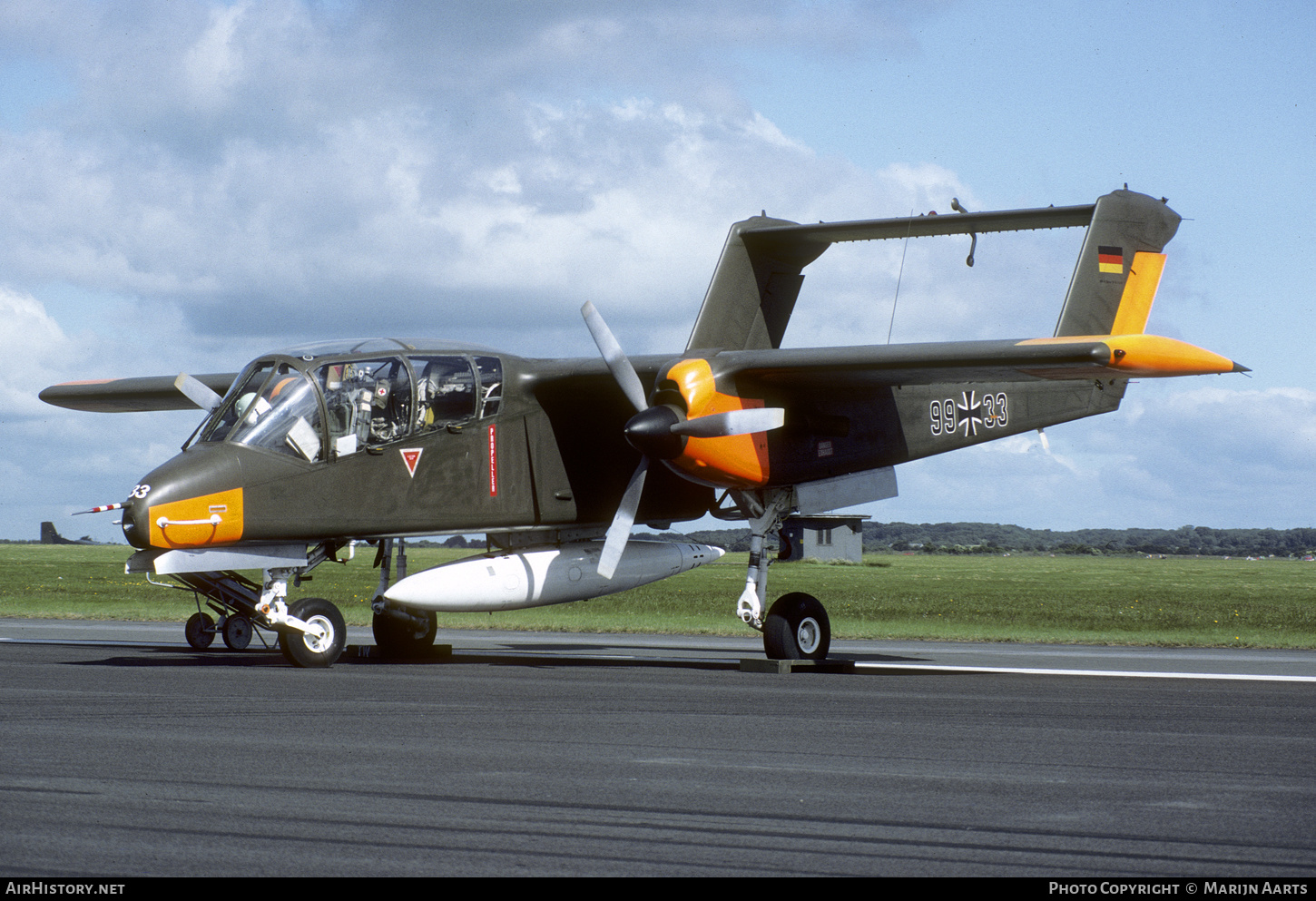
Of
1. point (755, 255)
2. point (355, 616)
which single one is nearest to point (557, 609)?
point (355, 616)

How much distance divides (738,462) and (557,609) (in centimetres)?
2708

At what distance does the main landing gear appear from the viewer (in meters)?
19.6

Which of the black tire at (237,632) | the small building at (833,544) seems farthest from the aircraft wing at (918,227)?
the small building at (833,544)

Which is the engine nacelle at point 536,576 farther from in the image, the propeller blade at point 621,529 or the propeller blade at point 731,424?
the propeller blade at point 731,424

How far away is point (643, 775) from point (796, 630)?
11.2 meters

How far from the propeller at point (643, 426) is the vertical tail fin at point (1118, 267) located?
6786 millimetres

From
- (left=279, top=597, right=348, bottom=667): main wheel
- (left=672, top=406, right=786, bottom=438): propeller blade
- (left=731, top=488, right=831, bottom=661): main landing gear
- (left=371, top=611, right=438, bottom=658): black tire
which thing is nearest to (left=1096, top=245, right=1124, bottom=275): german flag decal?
(left=731, top=488, right=831, bottom=661): main landing gear

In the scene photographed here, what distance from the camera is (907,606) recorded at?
4881 cm

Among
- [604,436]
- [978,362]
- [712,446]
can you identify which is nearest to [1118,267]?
[978,362]

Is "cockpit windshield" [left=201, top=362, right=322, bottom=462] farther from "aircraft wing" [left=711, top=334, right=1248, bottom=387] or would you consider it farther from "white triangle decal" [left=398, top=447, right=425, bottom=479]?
"aircraft wing" [left=711, top=334, right=1248, bottom=387]

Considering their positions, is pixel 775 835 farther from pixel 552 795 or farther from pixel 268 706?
pixel 268 706

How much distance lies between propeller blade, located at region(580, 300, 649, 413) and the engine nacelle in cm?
271

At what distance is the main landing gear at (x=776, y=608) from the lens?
19625 mm

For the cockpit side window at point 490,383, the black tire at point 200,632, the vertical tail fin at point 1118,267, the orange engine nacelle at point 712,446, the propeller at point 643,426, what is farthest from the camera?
the black tire at point 200,632
